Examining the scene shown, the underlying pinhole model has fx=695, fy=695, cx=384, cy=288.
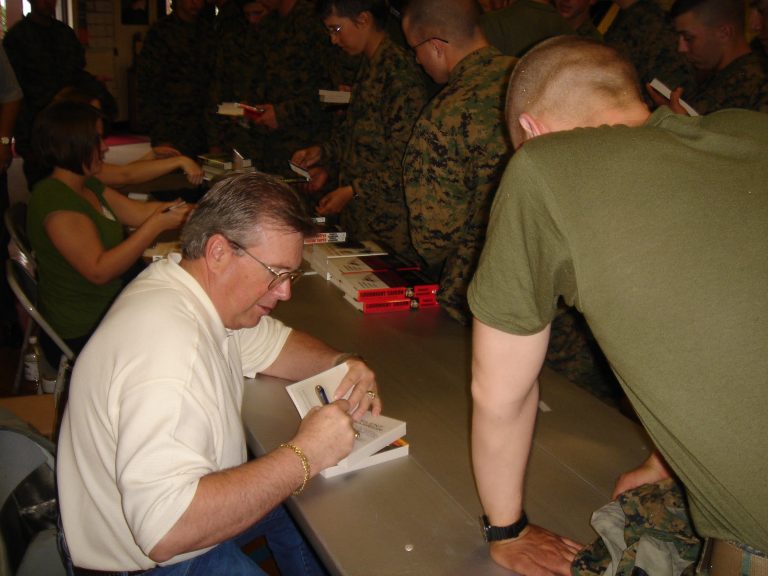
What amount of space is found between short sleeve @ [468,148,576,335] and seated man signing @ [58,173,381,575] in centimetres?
54

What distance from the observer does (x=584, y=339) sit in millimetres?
2695

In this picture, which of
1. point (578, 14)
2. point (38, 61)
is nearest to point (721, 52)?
point (578, 14)

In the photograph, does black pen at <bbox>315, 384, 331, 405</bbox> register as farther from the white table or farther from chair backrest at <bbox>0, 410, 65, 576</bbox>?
chair backrest at <bbox>0, 410, 65, 576</bbox>

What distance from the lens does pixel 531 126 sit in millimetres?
1240

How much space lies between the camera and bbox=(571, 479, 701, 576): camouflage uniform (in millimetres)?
1101

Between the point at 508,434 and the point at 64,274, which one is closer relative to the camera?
the point at 508,434

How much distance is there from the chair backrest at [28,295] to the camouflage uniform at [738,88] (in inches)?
121

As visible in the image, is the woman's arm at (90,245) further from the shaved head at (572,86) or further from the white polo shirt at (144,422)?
the shaved head at (572,86)

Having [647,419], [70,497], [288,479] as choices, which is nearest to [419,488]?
[288,479]

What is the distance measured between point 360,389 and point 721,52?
9.31 feet

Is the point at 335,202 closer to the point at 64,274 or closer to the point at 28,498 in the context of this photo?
the point at 64,274

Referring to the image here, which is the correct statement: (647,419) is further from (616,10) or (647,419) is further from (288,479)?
(616,10)

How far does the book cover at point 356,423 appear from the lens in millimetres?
1477

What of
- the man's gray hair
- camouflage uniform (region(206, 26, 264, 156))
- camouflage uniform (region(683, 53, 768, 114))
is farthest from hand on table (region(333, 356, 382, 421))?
camouflage uniform (region(206, 26, 264, 156))
